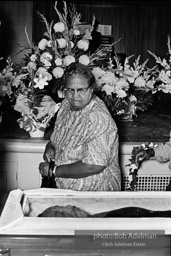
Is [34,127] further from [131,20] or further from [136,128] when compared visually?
[131,20]

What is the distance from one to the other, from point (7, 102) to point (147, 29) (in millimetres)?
5564

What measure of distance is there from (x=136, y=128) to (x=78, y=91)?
60.5 inches

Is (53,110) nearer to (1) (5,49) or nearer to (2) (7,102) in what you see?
(2) (7,102)

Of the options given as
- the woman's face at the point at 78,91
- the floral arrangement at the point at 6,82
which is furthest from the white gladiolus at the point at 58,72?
the woman's face at the point at 78,91

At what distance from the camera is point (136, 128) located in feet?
14.3

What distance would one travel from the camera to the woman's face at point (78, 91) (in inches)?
113

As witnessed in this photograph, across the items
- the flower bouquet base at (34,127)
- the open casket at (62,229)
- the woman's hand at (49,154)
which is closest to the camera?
the open casket at (62,229)

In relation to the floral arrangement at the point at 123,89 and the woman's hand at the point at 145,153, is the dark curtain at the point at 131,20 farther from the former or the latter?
the woman's hand at the point at 145,153

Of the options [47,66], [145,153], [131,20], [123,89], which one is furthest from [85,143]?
[131,20]

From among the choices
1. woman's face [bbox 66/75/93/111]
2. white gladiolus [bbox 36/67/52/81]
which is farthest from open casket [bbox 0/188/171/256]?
white gladiolus [bbox 36/67/52/81]

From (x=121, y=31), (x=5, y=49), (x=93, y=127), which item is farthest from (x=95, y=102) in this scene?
(x=121, y=31)

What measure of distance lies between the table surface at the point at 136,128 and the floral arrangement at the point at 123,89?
5.1 inches

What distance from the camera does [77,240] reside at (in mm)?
1664

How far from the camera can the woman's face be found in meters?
2.87
